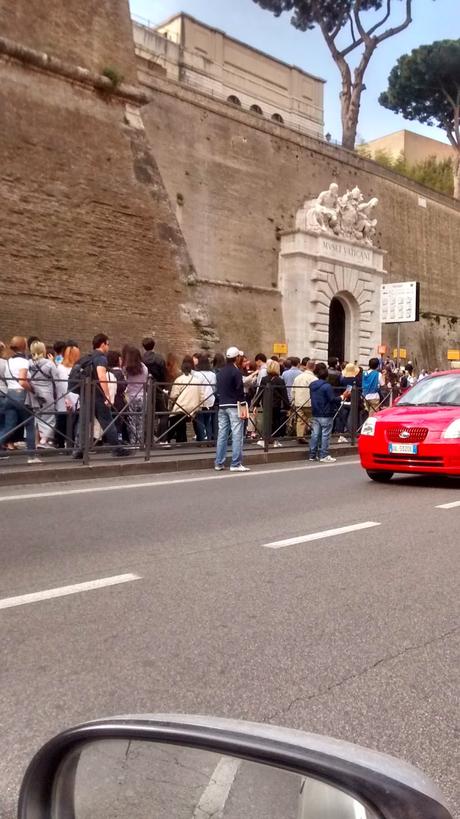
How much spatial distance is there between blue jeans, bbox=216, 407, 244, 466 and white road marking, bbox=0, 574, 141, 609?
260 inches

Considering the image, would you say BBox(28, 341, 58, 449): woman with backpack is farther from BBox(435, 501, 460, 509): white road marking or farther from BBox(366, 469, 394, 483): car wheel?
BBox(435, 501, 460, 509): white road marking

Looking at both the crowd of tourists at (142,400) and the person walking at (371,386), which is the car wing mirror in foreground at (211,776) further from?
the person walking at (371,386)

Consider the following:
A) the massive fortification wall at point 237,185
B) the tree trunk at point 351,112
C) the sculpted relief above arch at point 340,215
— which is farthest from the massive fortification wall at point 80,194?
the tree trunk at point 351,112

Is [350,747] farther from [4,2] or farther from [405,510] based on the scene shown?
[4,2]

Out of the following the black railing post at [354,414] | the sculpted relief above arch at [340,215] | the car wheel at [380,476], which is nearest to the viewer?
the car wheel at [380,476]

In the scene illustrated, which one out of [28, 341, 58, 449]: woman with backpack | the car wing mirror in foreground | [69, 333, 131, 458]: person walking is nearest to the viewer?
the car wing mirror in foreground

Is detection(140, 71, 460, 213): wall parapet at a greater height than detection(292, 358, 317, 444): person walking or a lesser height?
greater

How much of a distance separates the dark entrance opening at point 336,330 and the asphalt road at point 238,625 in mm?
22510

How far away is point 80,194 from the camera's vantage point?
1909 cm

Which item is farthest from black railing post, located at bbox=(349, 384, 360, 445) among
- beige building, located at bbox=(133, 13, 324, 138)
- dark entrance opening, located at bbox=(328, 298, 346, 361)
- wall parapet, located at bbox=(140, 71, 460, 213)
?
beige building, located at bbox=(133, 13, 324, 138)

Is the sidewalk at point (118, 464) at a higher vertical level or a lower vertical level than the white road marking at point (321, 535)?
lower

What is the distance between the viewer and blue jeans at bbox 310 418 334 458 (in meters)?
13.2

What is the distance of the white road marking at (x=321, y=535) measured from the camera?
620 centimetres

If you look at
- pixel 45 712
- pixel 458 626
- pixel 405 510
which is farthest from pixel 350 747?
pixel 405 510
